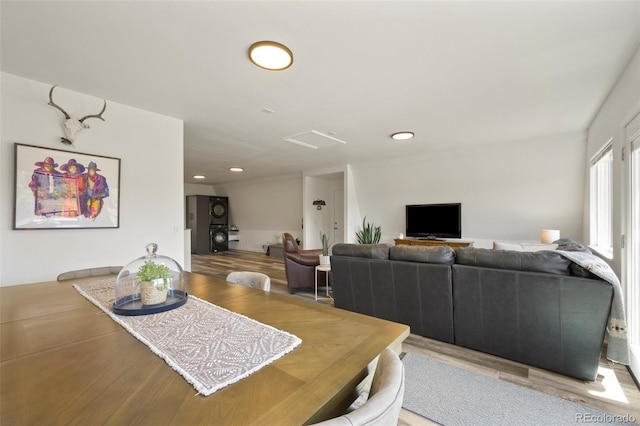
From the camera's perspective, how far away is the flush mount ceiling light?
1.89 m

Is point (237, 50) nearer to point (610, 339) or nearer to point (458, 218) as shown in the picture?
point (610, 339)

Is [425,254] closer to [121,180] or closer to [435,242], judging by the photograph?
[435,242]

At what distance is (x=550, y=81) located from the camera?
2490mm

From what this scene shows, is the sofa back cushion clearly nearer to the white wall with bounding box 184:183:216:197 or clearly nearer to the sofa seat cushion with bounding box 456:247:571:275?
the sofa seat cushion with bounding box 456:247:571:275

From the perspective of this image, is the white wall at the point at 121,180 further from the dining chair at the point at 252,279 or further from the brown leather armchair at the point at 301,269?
the dining chair at the point at 252,279

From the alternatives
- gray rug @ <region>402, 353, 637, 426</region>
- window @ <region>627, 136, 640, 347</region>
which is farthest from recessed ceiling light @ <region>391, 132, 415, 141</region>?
gray rug @ <region>402, 353, 637, 426</region>

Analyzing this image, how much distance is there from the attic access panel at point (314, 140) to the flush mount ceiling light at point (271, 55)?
1.78m

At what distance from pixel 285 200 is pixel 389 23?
6682 millimetres

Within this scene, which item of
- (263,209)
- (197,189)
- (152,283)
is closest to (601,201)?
(152,283)

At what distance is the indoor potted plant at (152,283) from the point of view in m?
1.22

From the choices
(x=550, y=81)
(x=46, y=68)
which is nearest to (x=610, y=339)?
(x=550, y=81)

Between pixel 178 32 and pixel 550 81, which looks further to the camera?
pixel 550 81

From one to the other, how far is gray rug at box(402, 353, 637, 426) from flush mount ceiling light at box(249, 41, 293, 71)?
2488 millimetres

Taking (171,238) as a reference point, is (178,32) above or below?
above
